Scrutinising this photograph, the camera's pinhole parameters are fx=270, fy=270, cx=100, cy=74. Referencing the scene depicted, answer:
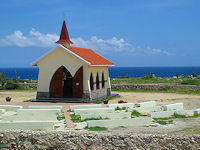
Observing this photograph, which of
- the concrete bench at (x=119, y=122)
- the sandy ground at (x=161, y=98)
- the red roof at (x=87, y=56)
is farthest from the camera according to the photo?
the red roof at (x=87, y=56)

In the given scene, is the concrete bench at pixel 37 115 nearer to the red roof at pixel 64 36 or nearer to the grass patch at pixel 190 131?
the grass patch at pixel 190 131

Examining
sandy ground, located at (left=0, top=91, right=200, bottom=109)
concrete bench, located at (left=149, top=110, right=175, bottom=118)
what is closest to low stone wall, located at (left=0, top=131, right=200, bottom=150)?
concrete bench, located at (left=149, top=110, right=175, bottom=118)

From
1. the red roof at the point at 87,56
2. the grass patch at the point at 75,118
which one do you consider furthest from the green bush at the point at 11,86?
the grass patch at the point at 75,118

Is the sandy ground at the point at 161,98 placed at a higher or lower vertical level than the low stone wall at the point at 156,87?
lower

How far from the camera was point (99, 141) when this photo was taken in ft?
32.6

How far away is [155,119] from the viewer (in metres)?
14.5

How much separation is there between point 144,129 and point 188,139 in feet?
7.50

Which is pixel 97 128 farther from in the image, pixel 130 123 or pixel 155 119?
pixel 155 119

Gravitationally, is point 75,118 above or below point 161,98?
below

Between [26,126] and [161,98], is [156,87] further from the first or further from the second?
[26,126]

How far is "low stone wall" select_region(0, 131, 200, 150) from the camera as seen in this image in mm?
9938

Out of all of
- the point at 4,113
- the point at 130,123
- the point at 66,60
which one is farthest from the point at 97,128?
the point at 66,60

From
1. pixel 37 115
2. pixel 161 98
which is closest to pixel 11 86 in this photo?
pixel 161 98

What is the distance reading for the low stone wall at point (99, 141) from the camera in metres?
9.94
